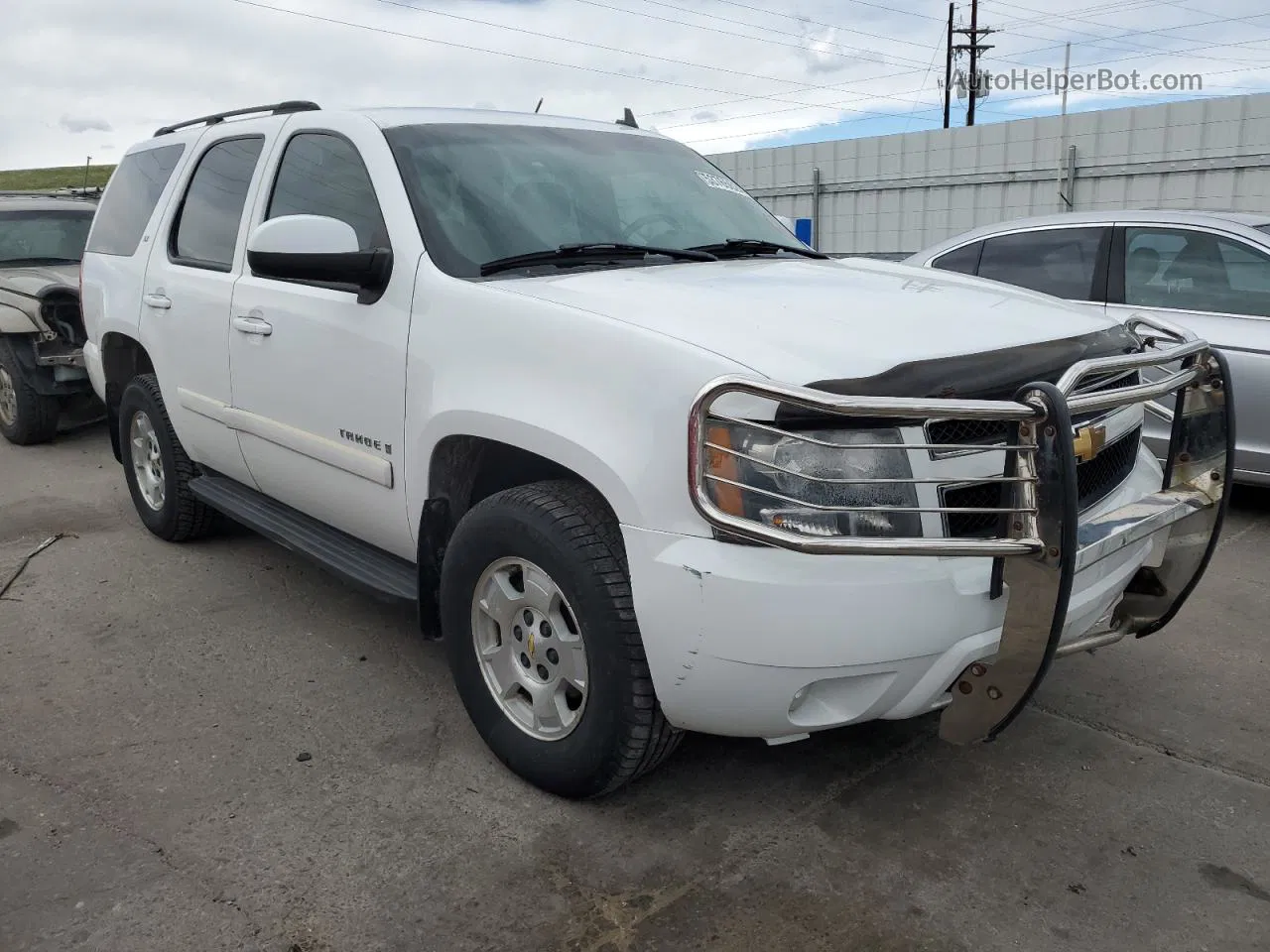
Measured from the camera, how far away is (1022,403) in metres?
2.24

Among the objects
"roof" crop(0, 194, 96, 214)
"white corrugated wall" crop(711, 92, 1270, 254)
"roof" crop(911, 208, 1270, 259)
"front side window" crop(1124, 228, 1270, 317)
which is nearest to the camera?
"front side window" crop(1124, 228, 1270, 317)

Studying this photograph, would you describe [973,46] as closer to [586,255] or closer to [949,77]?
[949,77]

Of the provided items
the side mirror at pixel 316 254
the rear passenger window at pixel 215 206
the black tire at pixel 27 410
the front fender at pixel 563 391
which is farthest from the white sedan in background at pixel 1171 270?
the black tire at pixel 27 410

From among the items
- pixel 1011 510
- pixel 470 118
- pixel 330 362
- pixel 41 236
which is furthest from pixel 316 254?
pixel 41 236

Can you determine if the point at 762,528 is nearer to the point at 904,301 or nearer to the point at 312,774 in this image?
the point at 904,301

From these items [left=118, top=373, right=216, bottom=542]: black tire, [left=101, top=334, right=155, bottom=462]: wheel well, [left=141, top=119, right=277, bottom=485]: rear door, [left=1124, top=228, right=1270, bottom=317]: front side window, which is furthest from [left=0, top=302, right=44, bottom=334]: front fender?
[left=1124, top=228, right=1270, bottom=317]: front side window

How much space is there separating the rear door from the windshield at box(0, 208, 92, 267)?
16.1 feet

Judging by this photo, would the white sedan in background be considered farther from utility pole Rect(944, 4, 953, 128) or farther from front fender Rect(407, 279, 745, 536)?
utility pole Rect(944, 4, 953, 128)

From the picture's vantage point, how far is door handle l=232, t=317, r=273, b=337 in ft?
12.7

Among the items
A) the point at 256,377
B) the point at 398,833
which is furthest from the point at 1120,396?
the point at 256,377

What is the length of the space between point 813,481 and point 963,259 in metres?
4.87

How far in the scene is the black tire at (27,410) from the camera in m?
7.82

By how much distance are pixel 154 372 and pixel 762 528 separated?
3742mm

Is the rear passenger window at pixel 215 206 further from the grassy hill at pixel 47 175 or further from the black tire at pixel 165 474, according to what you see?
the grassy hill at pixel 47 175
